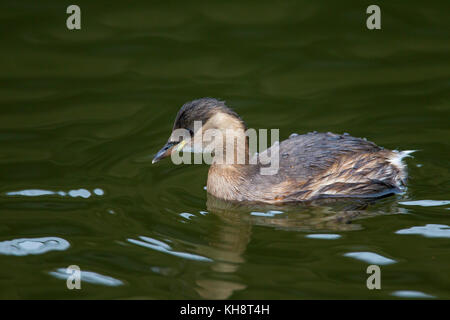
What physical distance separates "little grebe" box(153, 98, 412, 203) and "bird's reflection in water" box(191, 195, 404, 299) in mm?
112

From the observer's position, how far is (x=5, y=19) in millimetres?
11367

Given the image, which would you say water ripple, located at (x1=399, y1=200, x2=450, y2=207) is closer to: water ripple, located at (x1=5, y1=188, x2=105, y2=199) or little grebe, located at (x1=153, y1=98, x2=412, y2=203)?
little grebe, located at (x1=153, y1=98, x2=412, y2=203)

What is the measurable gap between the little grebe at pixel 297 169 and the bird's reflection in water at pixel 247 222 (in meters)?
0.11

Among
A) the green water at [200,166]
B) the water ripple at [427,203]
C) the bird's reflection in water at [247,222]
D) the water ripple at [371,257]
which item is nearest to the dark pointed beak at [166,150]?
the green water at [200,166]

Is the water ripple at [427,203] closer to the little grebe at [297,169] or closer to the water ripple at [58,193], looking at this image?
the little grebe at [297,169]

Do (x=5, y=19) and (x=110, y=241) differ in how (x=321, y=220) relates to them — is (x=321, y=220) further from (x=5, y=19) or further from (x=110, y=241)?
(x=5, y=19)

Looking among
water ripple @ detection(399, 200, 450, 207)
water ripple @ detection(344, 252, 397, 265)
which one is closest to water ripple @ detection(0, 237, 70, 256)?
water ripple @ detection(344, 252, 397, 265)

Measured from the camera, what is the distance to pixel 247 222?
7230 mm

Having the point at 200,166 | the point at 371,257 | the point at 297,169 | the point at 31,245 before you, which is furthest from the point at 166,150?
the point at 371,257

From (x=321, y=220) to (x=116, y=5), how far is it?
5.74 meters

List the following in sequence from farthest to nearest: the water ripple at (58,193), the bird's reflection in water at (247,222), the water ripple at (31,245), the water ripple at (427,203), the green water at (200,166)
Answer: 1. the water ripple at (58,193)
2. the water ripple at (427,203)
3. the water ripple at (31,245)
4. the green water at (200,166)
5. the bird's reflection in water at (247,222)

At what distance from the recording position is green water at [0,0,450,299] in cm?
633

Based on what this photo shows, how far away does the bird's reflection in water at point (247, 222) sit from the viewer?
6.20 metres

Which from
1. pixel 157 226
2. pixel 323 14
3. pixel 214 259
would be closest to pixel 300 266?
pixel 214 259
